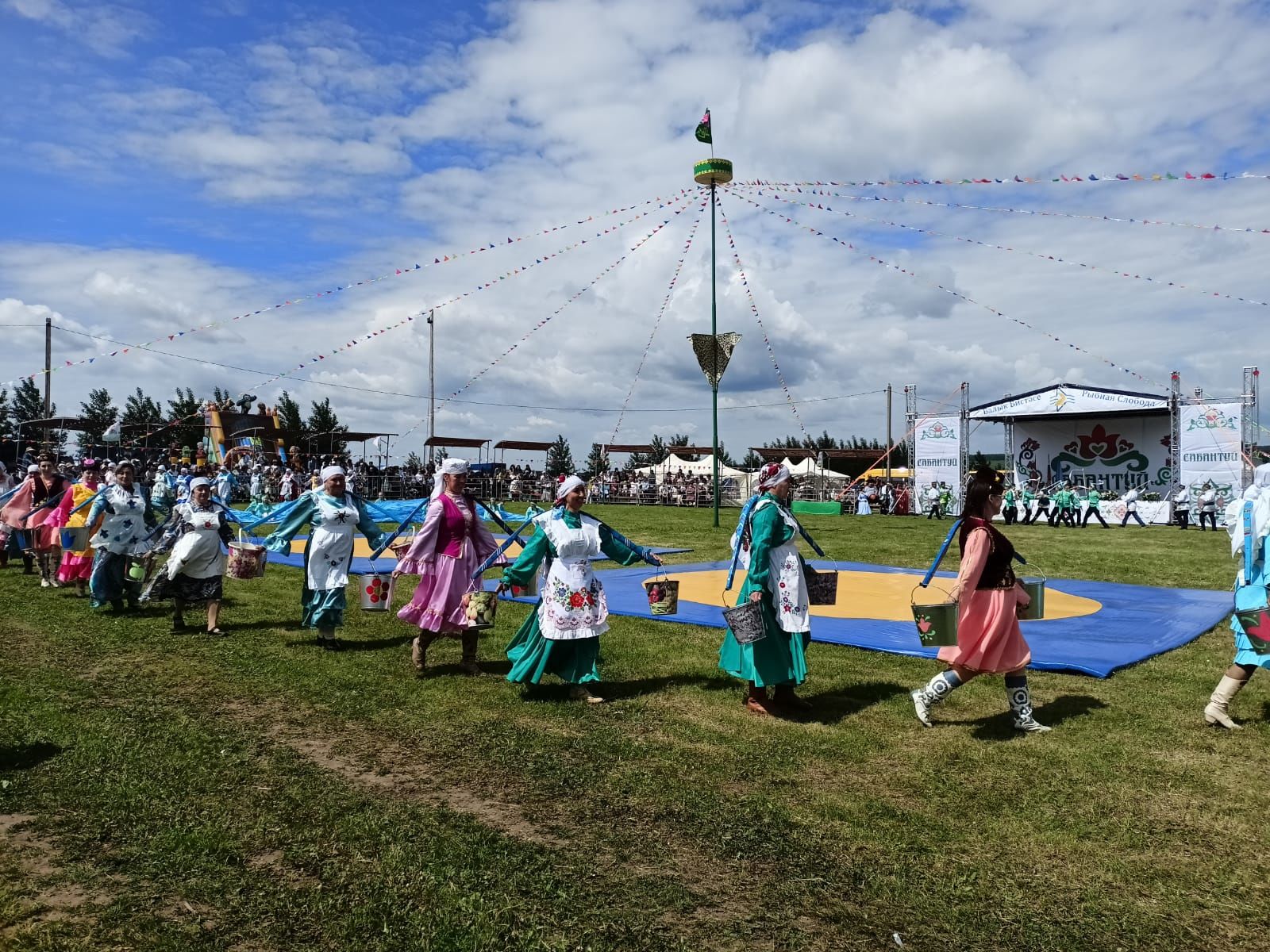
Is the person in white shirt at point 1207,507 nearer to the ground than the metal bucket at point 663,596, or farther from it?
farther from it

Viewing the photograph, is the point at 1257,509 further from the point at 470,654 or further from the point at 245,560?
the point at 245,560

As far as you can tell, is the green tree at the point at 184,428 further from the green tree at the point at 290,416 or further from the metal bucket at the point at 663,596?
the metal bucket at the point at 663,596

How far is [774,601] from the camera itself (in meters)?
6.51

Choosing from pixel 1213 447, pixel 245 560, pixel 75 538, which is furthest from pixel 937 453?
pixel 245 560

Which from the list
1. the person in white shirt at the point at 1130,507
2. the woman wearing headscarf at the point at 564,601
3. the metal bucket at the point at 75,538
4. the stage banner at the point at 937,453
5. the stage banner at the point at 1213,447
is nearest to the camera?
the woman wearing headscarf at the point at 564,601

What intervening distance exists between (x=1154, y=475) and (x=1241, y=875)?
32.7 meters

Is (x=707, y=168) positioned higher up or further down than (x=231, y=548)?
higher up

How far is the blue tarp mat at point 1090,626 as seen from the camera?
8.18 m

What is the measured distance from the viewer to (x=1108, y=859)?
413 centimetres

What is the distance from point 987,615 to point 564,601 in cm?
305

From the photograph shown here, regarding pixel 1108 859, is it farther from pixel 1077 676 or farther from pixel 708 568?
pixel 708 568

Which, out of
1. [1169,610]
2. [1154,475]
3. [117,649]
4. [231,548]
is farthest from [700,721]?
[1154,475]

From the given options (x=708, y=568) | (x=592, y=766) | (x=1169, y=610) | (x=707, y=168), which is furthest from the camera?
(x=707, y=168)

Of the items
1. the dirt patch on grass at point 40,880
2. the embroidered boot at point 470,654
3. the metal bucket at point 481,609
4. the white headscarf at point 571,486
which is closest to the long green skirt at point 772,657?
the white headscarf at point 571,486
